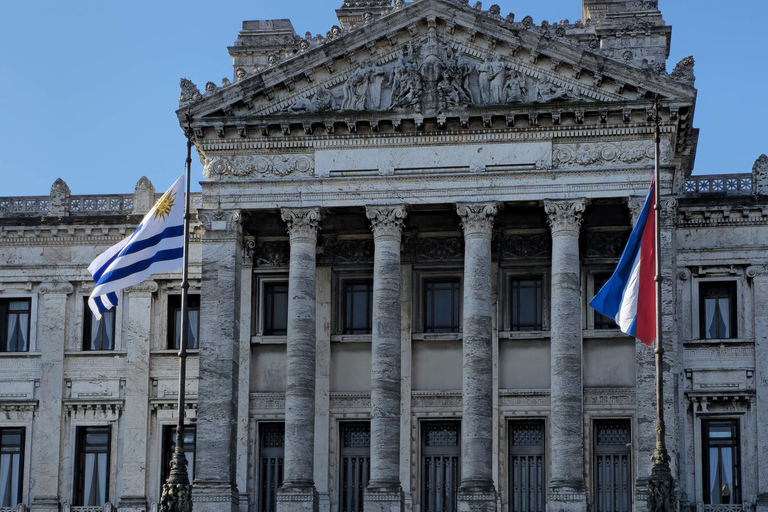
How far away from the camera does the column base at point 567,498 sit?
47812mm

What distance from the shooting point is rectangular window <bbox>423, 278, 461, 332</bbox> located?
54031 mm

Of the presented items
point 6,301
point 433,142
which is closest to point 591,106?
point 433,142

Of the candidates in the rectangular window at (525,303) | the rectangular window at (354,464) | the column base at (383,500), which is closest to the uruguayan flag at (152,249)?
the rectangular window at (354,464)

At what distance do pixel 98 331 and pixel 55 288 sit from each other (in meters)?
2.24

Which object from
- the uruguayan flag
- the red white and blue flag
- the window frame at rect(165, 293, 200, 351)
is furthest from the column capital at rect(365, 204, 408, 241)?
the window frame at rect(165, 293, 200, 351)

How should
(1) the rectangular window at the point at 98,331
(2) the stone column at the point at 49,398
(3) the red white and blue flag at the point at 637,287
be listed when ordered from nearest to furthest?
(3) the red white and blue flag at the point at 637,287, (2) the stone column at the point at 49,398, (1) the rectangular window at the point at 98,331

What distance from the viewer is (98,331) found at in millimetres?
58000

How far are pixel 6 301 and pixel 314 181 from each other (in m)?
14.2

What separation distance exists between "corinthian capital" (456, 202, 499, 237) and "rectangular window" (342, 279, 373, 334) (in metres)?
5.24

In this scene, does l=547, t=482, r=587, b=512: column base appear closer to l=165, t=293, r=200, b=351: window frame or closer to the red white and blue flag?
the red white and blue flag

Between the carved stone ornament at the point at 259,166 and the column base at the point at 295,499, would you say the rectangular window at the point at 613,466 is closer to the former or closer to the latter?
the column base at the point at 295,499

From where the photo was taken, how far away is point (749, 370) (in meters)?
53.6

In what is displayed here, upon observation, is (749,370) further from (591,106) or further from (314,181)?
(314,181)

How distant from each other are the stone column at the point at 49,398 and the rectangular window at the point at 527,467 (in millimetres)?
16231
